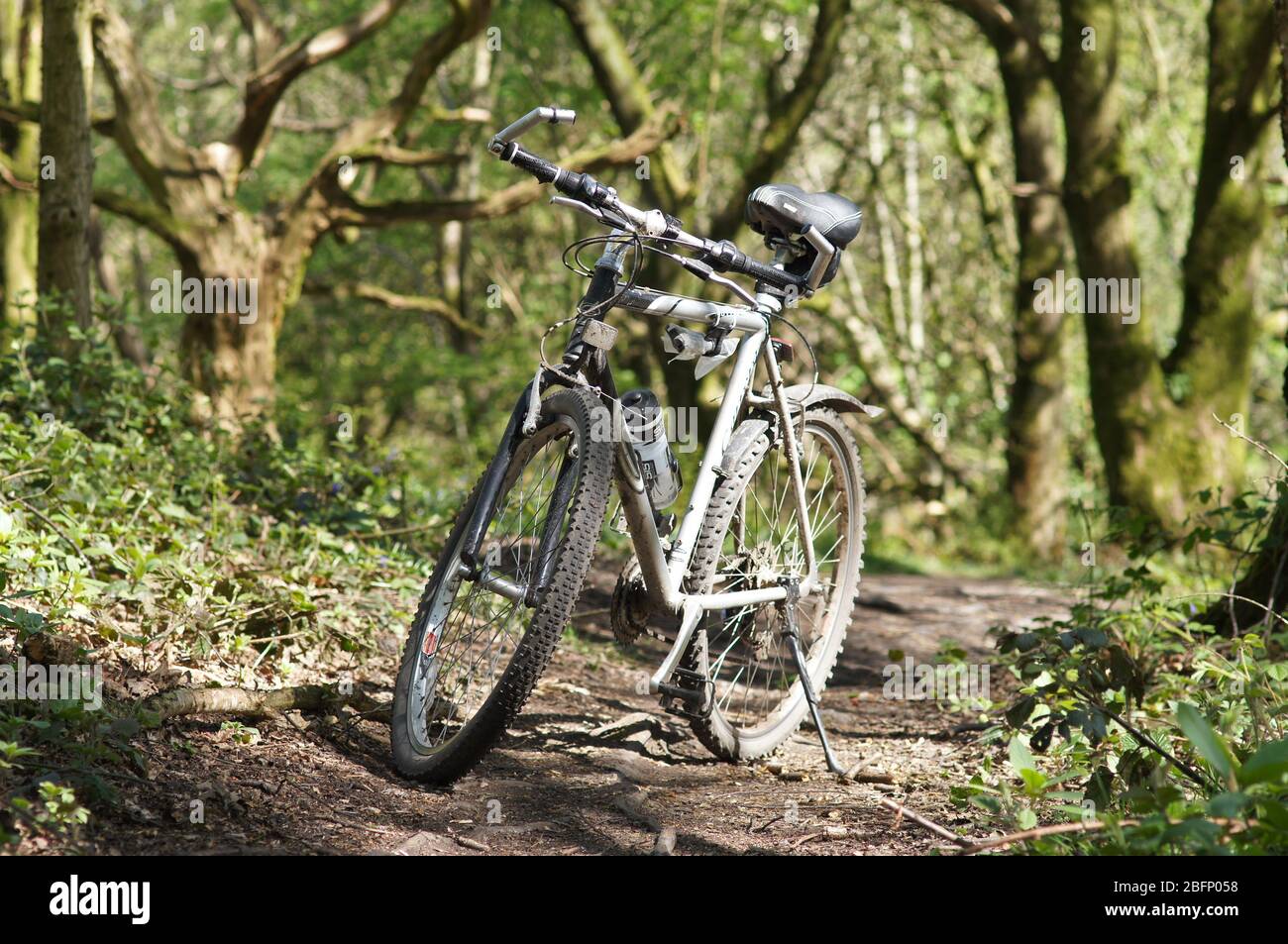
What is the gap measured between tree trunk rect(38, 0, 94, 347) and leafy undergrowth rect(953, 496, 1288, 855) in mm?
4459

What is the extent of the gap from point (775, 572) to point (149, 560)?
205cm

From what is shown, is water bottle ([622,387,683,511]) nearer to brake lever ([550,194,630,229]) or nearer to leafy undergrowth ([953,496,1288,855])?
brake lever ([550,194,630,229])

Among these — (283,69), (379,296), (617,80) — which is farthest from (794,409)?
(617,80)

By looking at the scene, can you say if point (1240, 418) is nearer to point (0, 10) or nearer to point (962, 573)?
point (962, 573)

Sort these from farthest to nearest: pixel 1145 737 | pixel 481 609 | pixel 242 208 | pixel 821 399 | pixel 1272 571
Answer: pixel 242 208, pixel 1272 571, pixel 821 399, pixel 481 609, pixel 1145 737

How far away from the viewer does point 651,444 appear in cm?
341

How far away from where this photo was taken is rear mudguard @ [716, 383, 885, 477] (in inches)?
143

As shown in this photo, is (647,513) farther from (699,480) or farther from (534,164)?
Answer: (534,164)

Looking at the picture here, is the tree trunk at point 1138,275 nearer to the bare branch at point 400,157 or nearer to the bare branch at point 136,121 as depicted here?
the bare branch at point 400,157

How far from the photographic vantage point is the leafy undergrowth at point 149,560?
2.92 metres

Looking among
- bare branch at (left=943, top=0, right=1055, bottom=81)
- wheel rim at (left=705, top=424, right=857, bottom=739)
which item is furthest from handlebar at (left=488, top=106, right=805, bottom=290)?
bare branch at (left=943, top=0, right=1055, bottom=81)

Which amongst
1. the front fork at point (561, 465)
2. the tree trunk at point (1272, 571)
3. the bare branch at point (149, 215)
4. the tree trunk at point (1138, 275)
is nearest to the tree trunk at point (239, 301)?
the bare branch at point (149, 215)

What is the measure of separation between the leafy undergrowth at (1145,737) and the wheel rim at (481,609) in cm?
131

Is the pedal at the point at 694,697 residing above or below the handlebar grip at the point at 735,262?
below
